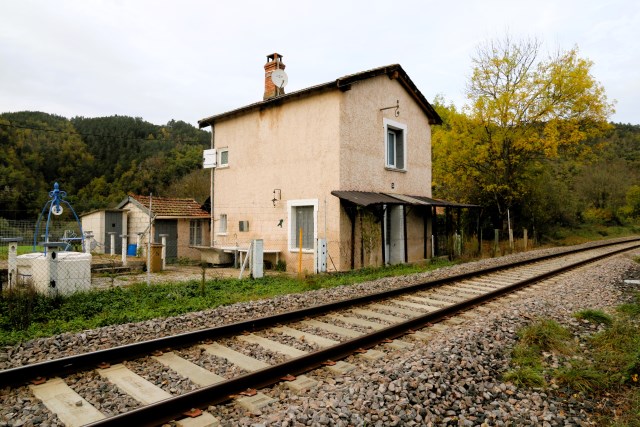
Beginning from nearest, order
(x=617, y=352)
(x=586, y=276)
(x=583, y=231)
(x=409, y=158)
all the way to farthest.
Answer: (x=617, y=352) → (x=586, y=276) → (x=409, y=158) → (x=583, y=231)

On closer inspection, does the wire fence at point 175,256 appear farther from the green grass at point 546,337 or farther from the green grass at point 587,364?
the green grass at point 587,364

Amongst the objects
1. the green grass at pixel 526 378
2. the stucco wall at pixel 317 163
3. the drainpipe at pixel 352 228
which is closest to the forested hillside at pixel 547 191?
the stucco wall at pixel 317 163

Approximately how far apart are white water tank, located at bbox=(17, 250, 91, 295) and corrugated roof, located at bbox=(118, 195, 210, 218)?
8751 millimetres

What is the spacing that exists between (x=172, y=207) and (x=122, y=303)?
37.3 feet

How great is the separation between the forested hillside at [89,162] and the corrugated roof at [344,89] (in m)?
23.3

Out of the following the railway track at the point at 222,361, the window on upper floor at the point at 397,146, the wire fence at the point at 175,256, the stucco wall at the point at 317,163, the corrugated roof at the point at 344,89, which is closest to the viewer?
the railway track at the point at 222,361

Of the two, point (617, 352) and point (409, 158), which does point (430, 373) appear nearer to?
point (617, 352)

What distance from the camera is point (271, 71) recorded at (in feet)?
54.5

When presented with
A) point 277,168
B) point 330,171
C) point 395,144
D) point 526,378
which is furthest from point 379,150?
point 526,378

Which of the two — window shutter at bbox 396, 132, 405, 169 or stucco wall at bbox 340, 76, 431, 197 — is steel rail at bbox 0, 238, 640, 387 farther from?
window shutter at bbox 396, 132, 405, 169

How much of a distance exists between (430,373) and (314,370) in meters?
1.25

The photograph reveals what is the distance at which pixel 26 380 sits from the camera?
12.6ft

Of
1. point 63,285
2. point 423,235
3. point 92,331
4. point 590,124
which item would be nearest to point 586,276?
point 423,235

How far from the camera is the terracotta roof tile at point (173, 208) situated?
58.2 feet
